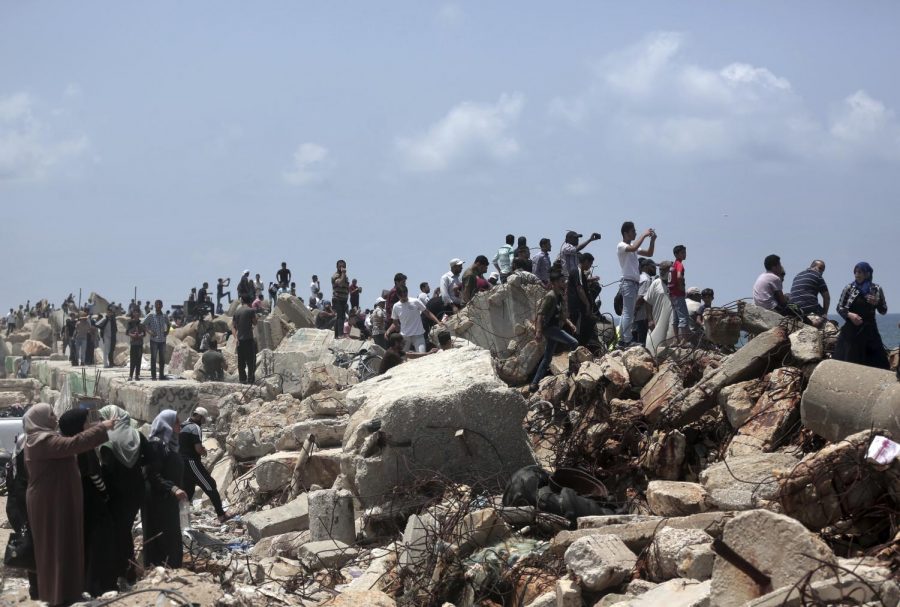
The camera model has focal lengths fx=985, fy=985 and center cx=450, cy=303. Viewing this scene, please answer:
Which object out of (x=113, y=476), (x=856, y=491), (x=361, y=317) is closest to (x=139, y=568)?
(x=113, y=476)

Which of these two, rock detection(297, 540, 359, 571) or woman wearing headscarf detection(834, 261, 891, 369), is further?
woman wearing headscarf detection(834, 261, 891, 369)

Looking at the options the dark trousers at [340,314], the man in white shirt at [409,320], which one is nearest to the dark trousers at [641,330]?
the man in white shirt at [409,320]

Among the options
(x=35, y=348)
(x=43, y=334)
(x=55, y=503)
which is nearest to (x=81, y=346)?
(x=35, y=348)

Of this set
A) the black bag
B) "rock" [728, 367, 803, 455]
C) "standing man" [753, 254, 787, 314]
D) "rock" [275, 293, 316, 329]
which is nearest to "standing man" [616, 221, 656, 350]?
"standing man" [753, 254, 787, 314]

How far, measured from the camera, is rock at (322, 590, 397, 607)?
5.48 m

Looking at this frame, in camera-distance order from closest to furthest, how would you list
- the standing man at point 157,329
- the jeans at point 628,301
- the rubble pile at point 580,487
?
the rubble pile at point 580,487 < the jeans at point 628,301 < the standing man at point 157,329

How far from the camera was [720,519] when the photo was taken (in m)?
5.61

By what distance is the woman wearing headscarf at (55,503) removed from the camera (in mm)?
6816

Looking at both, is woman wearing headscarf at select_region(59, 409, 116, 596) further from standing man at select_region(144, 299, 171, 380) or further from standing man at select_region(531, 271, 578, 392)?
standing man at select_region(144, 299, 171, 380)

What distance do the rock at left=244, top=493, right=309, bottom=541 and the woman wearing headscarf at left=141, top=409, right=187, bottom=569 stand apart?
861 millimetres

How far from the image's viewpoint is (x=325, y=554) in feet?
23.6

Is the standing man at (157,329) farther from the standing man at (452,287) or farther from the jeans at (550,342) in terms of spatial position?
the jeans at (550,342)

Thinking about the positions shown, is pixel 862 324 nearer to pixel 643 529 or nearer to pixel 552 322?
pixel 643 529

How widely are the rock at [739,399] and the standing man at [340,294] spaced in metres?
10.5
